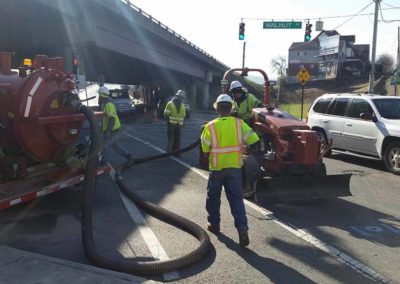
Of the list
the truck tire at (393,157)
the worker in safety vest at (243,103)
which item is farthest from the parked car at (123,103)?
the worker in safety vest at (243,103)

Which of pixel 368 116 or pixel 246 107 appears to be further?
pixel 368 116

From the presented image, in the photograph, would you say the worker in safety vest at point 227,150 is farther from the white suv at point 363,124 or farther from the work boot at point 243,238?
the white suv at point 363,124

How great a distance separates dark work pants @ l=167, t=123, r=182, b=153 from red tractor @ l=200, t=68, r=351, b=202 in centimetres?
487

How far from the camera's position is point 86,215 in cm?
591

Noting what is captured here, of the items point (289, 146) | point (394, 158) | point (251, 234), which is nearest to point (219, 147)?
point (251, 234)

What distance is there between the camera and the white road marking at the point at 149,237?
5.00 metres

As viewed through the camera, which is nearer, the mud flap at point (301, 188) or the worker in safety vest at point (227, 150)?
the worker in safety vest at point (227, 150)

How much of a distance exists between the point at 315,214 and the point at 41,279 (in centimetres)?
437

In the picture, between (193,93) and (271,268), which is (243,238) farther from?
(193,93)

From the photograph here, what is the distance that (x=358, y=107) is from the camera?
12.6 m

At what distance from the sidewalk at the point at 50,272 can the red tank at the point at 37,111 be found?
2.23 meters

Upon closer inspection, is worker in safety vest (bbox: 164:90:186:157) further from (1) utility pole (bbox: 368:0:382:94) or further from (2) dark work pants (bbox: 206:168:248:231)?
(1) utility pole (bbox: 368:0:382:94)

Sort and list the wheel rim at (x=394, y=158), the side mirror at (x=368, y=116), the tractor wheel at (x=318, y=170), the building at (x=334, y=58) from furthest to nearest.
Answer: the building at (x=334, y=58)
the side mirror at (x=368, y=116)
the wheel rim at (x=394, y=158)
the tractor wheel at (x=318, y=170)

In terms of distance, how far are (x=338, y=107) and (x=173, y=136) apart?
4642mm
